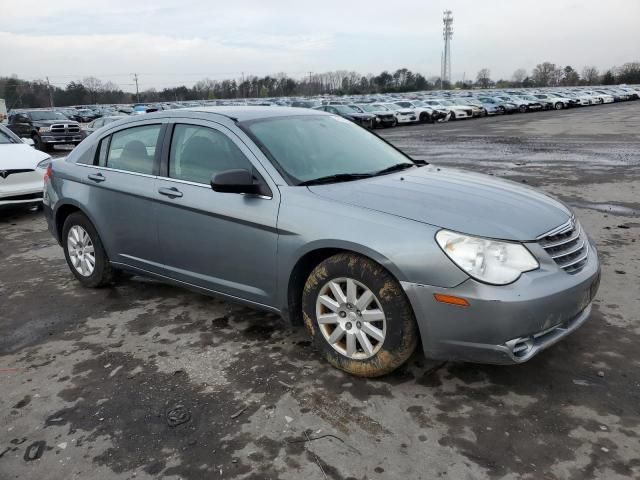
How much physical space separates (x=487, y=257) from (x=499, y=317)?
32 centimetres

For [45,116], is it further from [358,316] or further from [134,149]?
[358,316]

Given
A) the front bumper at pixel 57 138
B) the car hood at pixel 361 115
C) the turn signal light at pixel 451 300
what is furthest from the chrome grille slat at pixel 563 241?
the car hood at pixel 361 115

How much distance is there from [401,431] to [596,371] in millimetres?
1380

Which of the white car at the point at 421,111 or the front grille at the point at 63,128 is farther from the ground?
the white car at the point at 421,111

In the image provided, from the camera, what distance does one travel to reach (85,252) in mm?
5125

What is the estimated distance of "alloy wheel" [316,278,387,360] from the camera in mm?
3223

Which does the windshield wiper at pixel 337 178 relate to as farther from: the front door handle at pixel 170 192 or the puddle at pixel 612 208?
the puddle at pixel 612 208

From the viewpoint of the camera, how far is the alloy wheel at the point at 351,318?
322 centimetres

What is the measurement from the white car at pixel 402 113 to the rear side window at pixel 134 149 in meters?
29.3

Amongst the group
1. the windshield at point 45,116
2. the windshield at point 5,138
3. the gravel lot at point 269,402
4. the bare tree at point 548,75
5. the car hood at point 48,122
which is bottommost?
the gravel lot at point 269,402

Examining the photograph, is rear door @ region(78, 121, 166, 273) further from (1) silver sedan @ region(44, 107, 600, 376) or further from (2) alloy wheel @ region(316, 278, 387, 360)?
(2) alloy wheel @ region(316, 278, 387, 360)

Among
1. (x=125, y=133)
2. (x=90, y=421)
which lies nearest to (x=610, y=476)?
(x=90, y=421)

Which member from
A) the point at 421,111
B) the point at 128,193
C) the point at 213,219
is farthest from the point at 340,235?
the point at 421,111

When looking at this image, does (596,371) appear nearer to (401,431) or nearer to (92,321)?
(401,431)
